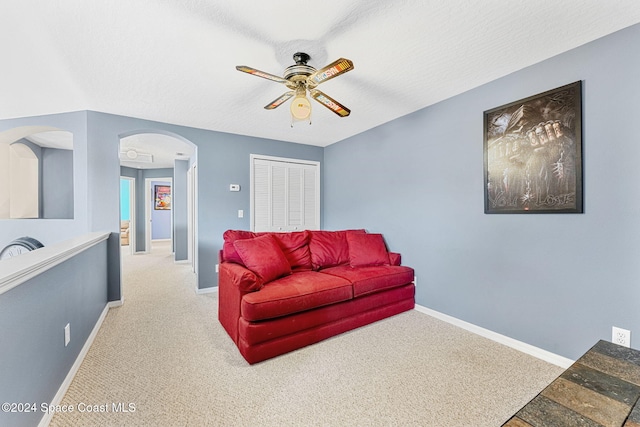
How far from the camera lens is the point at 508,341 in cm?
230

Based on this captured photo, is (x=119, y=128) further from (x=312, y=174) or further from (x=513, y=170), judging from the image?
(x=513, y=170)

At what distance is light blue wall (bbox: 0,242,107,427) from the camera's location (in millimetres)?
1069

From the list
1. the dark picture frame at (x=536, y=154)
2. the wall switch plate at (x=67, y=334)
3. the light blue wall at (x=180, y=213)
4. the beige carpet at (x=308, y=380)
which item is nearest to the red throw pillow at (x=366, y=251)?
the beige carpet at (x=308, y=380)

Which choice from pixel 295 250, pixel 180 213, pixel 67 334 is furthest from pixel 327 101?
pixel 180 213

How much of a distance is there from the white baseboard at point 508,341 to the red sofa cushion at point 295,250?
1.50 m

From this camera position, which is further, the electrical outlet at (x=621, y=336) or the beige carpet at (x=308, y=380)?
the electrical outlet at (x=621, y=336)

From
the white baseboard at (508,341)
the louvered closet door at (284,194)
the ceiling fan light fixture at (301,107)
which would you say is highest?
the ceiling fan light fixture at (301,107)

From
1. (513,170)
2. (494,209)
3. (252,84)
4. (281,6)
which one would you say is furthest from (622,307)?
(252,84)

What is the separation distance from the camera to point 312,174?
4777mm

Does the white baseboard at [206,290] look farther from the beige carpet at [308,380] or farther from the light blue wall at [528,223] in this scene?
the light blue wall at [528,223]

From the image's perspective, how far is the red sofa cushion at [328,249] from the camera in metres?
3.14

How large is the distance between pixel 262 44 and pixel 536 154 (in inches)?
89.9

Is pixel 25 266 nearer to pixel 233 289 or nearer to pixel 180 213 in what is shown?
pixel 233 289

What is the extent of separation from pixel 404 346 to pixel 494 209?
1.47 meters
